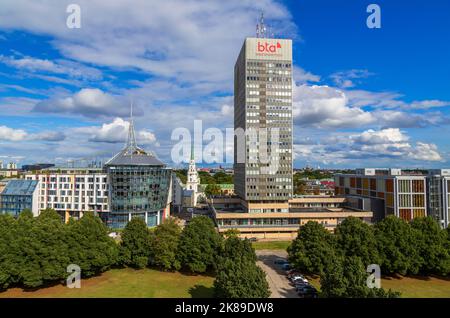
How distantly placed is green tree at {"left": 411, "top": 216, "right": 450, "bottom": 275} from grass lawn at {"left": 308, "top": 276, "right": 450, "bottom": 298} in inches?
69.0

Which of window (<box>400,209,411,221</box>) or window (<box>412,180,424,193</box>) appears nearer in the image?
window (<box>412,180,424,193</box>)

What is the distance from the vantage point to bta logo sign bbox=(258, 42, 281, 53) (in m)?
89.6

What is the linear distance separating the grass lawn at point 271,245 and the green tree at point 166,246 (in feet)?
85.3

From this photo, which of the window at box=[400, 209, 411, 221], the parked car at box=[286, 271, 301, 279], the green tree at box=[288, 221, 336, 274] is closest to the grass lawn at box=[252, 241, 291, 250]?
the green tree at box=[288, 221, 336, 274]

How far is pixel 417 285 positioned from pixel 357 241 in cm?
1083

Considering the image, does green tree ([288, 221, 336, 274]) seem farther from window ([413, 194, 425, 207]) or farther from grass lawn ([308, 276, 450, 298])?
window ([413, 194, 425, 207])

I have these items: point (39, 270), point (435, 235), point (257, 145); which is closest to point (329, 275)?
point (435, 235)

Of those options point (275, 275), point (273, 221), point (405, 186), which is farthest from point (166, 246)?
point (405, 186)

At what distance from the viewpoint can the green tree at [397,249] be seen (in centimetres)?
4966

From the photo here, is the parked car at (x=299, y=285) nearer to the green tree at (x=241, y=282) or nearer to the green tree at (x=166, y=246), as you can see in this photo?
the green tree at (x=241, y=282)

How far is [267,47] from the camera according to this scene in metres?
89.8

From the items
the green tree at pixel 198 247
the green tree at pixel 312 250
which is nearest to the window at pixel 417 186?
the green tree at pixel 312 250

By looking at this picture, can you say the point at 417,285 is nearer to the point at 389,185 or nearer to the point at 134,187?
the point at 389,185
